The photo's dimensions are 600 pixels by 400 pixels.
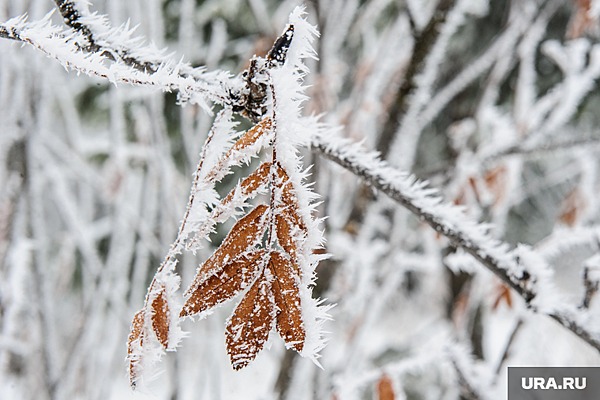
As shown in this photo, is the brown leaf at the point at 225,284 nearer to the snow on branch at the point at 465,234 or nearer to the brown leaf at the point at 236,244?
the brown leaf at the point at 236,244

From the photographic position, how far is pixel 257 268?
0.38 meters

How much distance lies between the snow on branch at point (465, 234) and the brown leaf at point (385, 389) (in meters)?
0.50

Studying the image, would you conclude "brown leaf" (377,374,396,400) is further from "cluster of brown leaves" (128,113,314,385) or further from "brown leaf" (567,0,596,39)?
"brown leaf" (567,0,596,39)

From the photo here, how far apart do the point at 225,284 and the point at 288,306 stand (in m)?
0.05

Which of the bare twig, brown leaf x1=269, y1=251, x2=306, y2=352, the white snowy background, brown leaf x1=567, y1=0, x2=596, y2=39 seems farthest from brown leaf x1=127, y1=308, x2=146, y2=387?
brown leaf x1=567, y1=0, x2=596, y2=39

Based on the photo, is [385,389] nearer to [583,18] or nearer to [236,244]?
[236,244]

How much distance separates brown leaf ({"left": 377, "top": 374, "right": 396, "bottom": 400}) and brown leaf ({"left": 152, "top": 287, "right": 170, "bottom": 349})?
0.64 metres

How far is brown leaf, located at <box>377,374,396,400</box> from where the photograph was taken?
96 cm

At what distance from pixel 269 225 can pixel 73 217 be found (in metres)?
1.13

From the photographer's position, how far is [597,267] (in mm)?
583

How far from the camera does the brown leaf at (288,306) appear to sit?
367 mm

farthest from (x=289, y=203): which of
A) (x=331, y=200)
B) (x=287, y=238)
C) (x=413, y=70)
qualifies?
(x=331, y=200)

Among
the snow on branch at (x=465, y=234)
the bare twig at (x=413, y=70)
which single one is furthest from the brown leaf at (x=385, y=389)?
the snow on branch at (x=465, y=234)

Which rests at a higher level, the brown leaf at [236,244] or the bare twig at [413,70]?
the bare twig at [413,70]
